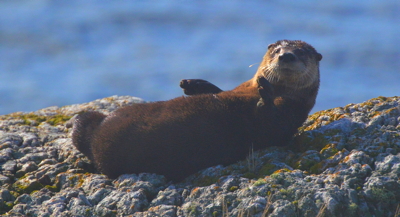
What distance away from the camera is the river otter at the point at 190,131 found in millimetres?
6457

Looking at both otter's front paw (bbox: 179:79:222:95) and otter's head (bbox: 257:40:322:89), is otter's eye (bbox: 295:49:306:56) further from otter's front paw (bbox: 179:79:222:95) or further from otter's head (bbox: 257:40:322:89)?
otter's front paw (bbox: 179:79:222:95)

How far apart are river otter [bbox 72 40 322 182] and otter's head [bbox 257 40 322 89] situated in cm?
4

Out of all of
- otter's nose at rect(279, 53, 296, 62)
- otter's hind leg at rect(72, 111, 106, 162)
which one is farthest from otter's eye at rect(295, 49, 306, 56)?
otter's hind leg at rect(72, 111, 106, 162)

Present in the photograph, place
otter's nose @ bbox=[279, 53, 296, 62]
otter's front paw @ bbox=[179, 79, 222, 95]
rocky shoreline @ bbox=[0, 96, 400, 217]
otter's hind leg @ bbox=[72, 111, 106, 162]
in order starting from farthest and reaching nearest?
otter's front paw @ bbox=[179, 79, 222, 95] → otter's nose @ bbox=[279, 53, 296, 62] → otter's hind leg @ bbox=[72, 111, 106, 162] → rocky shoreline @ bbox=[0, 96, 400, 217]

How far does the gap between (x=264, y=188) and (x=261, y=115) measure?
5.45ft

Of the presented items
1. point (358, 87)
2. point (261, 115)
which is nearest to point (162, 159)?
point (261, 115)

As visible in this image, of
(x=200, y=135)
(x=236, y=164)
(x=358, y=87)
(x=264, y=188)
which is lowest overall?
(x=264, y=188)

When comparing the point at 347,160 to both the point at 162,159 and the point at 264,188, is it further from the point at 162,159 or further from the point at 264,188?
the point at 162,159

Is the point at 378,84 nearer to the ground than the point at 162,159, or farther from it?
farther from it

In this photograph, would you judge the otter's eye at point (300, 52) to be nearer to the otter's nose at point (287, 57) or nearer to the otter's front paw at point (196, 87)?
the otter's nose at point (287, 57)

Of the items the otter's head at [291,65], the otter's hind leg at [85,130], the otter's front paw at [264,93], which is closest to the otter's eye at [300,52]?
the otter's head at [291,65]

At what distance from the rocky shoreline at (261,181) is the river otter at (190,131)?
0.19 metres

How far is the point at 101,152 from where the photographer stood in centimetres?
666

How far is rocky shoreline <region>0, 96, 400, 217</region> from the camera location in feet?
16.5
